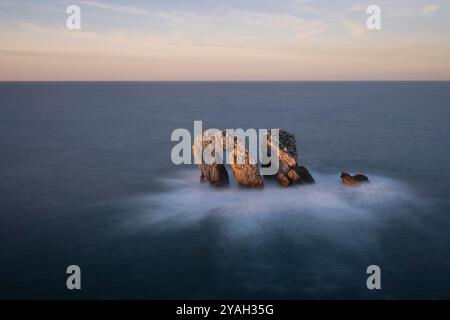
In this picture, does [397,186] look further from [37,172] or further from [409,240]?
[37,172]

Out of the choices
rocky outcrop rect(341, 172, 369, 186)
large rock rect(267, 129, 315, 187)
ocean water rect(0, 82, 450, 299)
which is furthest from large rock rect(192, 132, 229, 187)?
rocky outcrop rect(341, 172, 369, 186)

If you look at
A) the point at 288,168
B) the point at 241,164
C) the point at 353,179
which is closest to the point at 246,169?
the point at 241,164

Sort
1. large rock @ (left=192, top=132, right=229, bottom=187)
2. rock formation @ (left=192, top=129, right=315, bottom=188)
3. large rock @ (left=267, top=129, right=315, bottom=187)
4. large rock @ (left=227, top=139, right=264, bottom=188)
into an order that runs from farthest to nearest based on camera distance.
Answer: large rock @ (left=267, top=129, right=315, bottom=187)
large rock @ (left=192, top=132, right=229, bottom=187)
rock formation @ (left=192, top=129, right=315, bottom=188)
large rock @ (left=227, top=139, right=264, bottom=188)

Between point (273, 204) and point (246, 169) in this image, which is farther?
point (246, 169)

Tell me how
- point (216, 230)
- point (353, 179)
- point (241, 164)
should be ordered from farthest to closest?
point (353, 179) → point (241, 164) → point (216, 230)

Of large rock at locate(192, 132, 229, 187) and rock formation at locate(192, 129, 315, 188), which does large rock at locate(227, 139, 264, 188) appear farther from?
large rock at locate(192, 132, 229, 187)

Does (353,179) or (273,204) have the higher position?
(353,179)

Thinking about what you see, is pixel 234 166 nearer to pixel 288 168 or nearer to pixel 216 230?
pixel 288 168

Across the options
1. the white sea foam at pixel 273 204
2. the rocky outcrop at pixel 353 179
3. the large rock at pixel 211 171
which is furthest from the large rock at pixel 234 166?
the rocky outcrop at pixel 353 179

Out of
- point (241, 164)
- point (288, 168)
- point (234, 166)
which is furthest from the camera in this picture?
point (288, 168)
